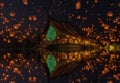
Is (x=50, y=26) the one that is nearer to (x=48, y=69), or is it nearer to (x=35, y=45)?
(x=48, y=69)

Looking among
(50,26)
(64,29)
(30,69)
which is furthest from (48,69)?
(64,29)

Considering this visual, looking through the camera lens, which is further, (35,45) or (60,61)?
(35,45)

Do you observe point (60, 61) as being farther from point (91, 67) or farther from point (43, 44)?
point (43, 44)

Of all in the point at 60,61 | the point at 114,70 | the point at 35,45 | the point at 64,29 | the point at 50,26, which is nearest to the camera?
the point at 114,70

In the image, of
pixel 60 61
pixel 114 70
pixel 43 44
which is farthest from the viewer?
pixel 43 44

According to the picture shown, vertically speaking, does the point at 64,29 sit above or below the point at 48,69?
above

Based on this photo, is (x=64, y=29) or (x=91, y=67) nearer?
(x=91, y=67)

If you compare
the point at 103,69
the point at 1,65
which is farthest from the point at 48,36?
→ the point at 103,69

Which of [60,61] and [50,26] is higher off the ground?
[50,26]

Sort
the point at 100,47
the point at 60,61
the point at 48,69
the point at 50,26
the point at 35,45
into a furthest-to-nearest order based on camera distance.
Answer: the point at 35,45
the point at 100,47
the point at 50,26
the point at 60,61
the point at 48,69
